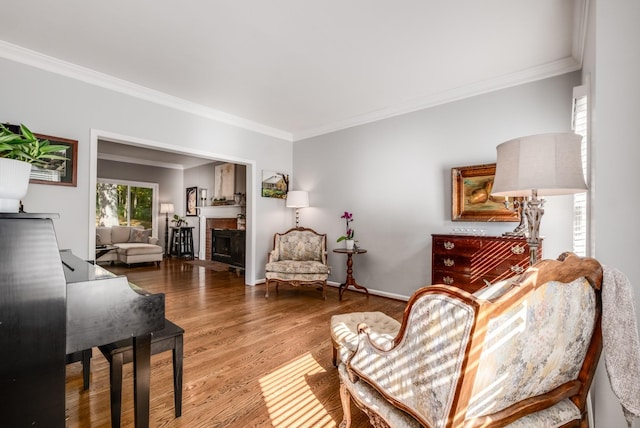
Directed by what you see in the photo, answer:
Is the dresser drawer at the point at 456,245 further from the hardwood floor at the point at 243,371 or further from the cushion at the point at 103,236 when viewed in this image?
the cushion at the point at 103,236

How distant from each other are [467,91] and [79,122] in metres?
4.43

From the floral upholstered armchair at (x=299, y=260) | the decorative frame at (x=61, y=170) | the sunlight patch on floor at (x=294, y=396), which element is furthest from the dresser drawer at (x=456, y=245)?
the decorative frame at (x=61, y=170)

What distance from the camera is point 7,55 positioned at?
279 cm

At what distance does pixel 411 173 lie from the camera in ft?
13.2

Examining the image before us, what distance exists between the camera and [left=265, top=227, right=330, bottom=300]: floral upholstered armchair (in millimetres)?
4125

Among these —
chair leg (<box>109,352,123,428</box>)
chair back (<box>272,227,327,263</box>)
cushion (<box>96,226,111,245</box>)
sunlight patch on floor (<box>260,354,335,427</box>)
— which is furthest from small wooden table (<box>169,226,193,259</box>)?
chair leg (<box>109,352,123,428</box>)

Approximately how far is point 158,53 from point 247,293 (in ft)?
10.6

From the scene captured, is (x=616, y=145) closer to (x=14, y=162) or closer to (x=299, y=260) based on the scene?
(x=14, y=162)

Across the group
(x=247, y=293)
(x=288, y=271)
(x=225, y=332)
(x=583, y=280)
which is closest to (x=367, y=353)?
(x=583, y=280)

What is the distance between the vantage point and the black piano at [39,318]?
3.20 feet

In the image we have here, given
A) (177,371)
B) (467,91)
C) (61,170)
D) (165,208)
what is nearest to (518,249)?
(467,91)

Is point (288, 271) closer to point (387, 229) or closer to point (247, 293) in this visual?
point (247, 293)

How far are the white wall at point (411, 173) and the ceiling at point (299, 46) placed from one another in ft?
0.76

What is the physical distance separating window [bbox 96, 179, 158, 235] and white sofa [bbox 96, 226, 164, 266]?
3.67 feet
